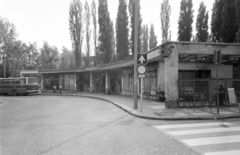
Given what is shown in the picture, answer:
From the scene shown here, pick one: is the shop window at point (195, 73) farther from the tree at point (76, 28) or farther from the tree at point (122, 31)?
the tree at point (76, 28)

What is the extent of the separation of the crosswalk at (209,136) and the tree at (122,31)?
957 inches

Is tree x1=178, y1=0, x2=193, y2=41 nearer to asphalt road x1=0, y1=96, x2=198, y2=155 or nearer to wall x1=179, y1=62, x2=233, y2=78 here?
wall x1=179, y1=62, x2=233, y2=78

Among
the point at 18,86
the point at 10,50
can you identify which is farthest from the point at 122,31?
the point at 10,50

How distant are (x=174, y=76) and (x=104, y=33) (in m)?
22.7

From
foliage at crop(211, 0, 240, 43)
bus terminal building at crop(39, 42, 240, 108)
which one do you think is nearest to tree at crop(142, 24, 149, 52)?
bus terminal building at crop(39, 42, 240, 108)

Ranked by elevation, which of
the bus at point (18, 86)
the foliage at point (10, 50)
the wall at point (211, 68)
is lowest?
the bus at point (18, 86)

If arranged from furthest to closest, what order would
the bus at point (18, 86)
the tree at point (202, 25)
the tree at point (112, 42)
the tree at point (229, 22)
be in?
the tree at point (112, 42) < the tree at point (202, 25) < the bus at point (18, 86) < the tree at point (229, 22)

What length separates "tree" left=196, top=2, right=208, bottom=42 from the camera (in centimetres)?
3173

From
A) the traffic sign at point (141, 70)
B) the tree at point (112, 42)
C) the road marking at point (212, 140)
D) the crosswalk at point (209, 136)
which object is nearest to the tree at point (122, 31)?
the tree at point (112, 42)

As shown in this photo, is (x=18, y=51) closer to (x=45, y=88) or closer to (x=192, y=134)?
(x=45, y=88)

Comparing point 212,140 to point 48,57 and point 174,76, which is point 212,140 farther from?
point 48,57

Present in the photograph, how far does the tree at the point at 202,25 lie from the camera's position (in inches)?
1249

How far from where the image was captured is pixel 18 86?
84.9ft

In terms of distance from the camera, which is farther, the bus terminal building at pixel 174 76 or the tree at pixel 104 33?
the tree at pixel 104 33
